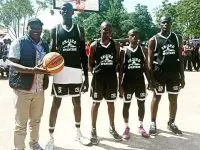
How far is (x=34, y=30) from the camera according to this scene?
6117 mm

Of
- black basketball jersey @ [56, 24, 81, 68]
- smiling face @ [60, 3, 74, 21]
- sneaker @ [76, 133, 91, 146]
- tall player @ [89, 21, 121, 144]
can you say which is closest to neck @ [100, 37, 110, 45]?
Answer: tall player @ [89, 21, 121, 144]

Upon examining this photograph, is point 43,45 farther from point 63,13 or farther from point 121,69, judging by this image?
point 121,69

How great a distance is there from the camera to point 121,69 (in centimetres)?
750

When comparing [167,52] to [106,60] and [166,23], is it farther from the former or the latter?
[106,60]

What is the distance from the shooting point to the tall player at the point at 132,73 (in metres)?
7.54

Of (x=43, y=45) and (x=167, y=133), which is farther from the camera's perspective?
(x=167, y=133)

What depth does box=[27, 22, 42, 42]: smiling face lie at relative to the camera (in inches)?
240

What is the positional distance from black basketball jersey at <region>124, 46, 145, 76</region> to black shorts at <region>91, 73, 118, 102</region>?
388mm

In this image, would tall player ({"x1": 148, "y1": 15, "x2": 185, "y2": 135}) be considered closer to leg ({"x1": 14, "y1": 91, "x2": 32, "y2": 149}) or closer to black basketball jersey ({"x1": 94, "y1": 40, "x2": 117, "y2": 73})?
black basketball jersey ({"x1": 94, "y1": 40, "x2": 117, "y2": 73})

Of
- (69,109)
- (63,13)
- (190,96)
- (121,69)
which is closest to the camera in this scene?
(63,13)

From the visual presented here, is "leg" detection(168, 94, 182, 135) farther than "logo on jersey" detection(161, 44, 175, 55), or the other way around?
"leg" detection(168, 94, 182, 135)

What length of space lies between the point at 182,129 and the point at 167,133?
17.8 inches

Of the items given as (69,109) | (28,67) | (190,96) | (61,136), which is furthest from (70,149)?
(190,96)

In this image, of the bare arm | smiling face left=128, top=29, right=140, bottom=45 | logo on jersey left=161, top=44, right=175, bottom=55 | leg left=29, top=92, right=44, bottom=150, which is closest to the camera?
the bare arm
